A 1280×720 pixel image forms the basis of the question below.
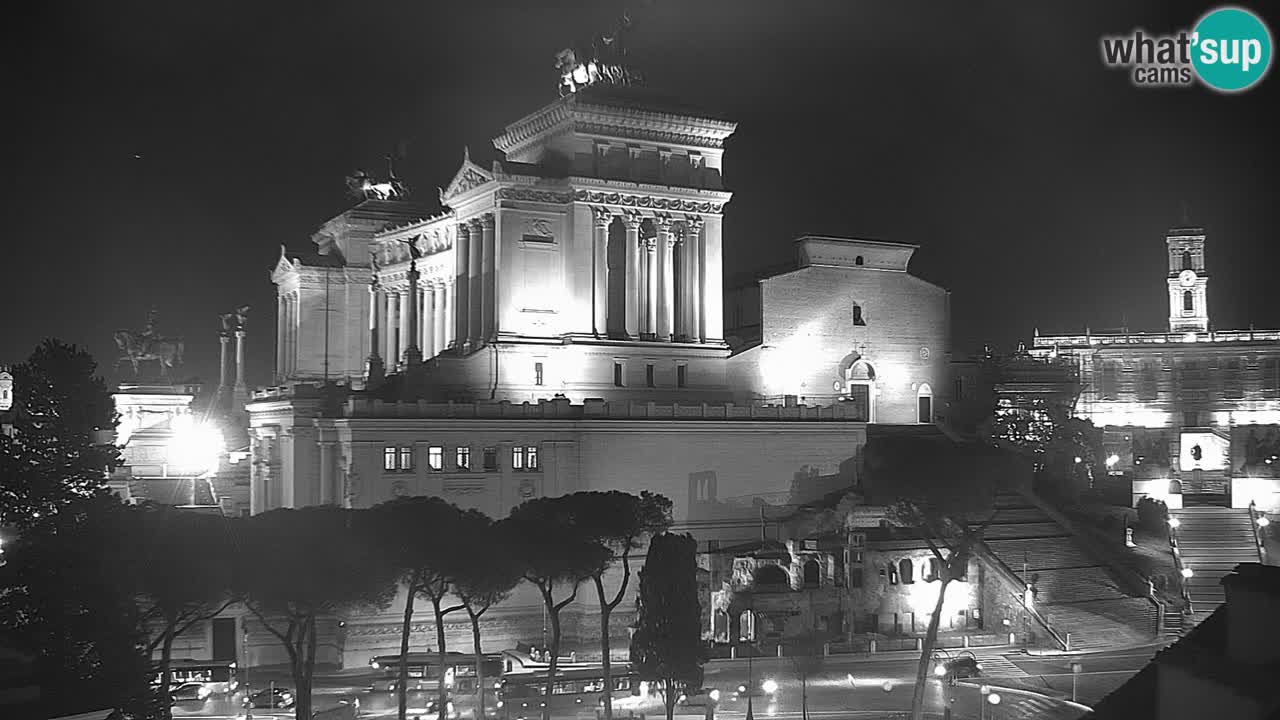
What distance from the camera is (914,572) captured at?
6109 cm

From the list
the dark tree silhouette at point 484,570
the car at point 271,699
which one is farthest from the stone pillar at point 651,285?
the car at point 271,699

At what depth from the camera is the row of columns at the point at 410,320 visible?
81938 millimetres

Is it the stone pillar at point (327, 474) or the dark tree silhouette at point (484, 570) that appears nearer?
the dark tree silhouette at point (484, 570)

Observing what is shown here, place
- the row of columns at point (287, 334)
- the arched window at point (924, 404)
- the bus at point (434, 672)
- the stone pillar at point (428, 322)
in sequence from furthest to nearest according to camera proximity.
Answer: the row of columns at point (287, 334), the stone pillar at point (428, 322), the arched window at point (924, 404), the bus at point (434, 672)

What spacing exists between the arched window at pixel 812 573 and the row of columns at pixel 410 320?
2860cm

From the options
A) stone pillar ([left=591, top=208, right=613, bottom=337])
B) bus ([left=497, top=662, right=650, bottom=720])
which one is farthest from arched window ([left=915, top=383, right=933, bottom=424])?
bus ([left=497, top=662, right=650, bottom=720])

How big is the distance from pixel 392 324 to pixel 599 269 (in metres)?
23.6

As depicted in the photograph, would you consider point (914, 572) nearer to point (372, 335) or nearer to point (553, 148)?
point (553, 148)

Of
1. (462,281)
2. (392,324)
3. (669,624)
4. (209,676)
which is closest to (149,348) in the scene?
(392,324)

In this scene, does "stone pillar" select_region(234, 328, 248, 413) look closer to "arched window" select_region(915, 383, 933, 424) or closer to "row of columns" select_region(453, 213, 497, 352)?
"row of columns" select_region(453, 213, 497, 352)

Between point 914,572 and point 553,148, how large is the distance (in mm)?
30812

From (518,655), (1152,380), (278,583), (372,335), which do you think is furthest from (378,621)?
(1152,380)

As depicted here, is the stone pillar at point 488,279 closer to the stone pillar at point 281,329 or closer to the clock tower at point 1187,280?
the stone pillar at point 281,329

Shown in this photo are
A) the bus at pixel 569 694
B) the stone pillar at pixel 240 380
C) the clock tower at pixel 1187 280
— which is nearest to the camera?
the bus at pixel 569 694
